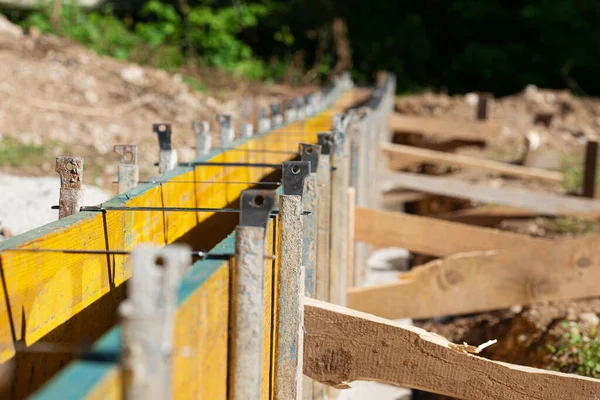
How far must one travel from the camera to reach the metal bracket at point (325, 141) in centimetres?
411

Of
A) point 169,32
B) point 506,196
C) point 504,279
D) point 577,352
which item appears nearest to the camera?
point 504,279

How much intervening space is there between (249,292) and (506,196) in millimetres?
5477

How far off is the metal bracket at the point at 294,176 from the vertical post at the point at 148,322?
1.43 meters

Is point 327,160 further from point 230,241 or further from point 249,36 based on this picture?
point 249,36

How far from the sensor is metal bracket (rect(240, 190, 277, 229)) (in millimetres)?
2424

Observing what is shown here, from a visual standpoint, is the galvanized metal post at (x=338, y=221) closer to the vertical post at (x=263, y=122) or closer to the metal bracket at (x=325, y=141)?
the metal bracket at (x=325, y=141)

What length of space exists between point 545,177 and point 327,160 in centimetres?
590

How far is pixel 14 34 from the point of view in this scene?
A: 1519cm

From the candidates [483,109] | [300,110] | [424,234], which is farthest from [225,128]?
[483,109]

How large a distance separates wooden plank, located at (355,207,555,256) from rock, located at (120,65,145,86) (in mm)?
9432

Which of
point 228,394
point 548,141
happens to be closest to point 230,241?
point 228,394

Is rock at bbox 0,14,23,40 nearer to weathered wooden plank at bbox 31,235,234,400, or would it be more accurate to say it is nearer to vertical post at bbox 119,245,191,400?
weathered wooden plank at bbox 31,235,234,400

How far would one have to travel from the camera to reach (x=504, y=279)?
187 inches

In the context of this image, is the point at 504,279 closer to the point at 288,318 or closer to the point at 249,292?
the point at 288,318
